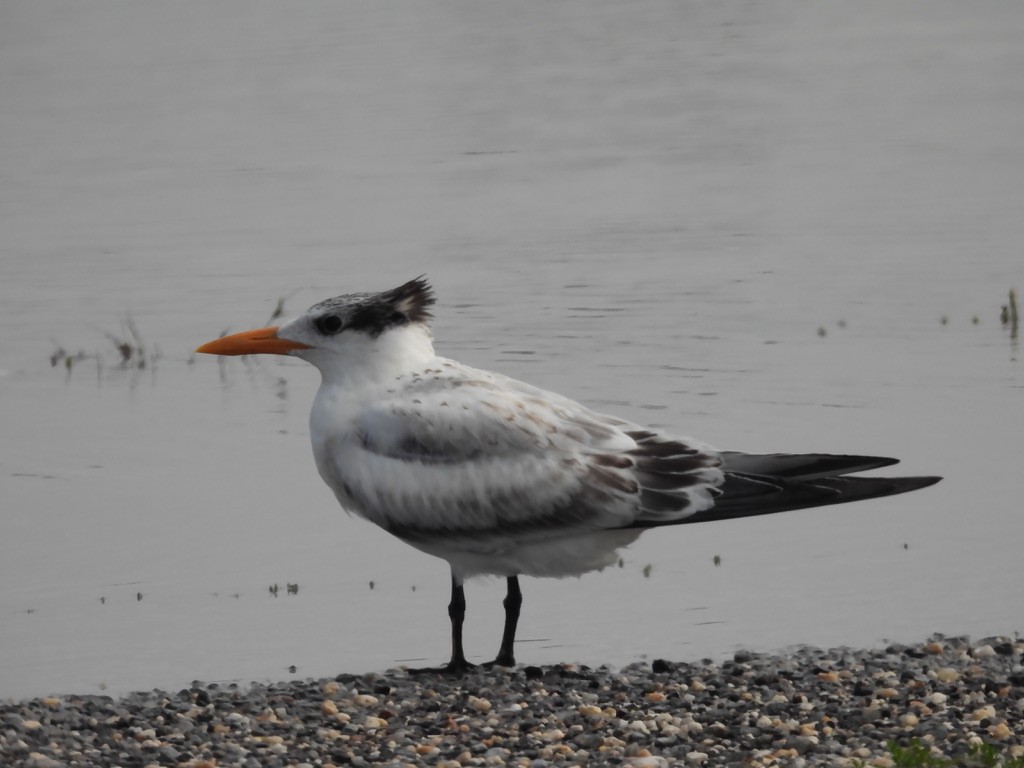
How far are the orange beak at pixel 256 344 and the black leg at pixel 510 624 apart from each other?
128 cm

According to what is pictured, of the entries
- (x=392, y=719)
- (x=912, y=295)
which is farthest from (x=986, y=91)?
(x=392, y=719)

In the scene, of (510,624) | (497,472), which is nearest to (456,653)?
(510,624)

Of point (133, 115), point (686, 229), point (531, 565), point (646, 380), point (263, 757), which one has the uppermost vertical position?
point (133, 115)

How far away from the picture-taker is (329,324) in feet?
26.9

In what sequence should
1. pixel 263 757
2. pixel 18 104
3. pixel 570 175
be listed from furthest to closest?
pixel 18 104, pixel 570 175, pixel 263 757

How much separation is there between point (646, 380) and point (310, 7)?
23546 millimetres

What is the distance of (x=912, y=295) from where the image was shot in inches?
573

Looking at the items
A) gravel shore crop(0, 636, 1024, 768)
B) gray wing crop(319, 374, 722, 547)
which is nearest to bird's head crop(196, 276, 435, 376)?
gray wing crop(319, 374, 722, 547)

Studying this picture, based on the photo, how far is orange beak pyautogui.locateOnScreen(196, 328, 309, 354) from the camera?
8359mm

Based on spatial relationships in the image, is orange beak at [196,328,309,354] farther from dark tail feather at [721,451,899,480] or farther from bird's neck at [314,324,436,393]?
dark tail feather at [721,451,899,480]

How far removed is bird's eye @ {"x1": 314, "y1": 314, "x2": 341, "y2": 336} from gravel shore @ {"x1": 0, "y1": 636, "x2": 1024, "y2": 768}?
1.37m

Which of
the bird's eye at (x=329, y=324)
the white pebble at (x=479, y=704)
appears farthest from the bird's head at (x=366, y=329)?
the white pebble at (x=479, y=704)

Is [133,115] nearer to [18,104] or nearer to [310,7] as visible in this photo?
[18,104]

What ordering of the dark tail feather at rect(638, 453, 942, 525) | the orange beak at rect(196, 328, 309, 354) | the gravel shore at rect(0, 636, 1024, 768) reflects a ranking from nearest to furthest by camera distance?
the gravel shore at rect(0, 636, 1024, 768)
the dark tail feather at rect(638, 453, 942, 525)
the orange beak at rect(196, 328, 309, 354)
